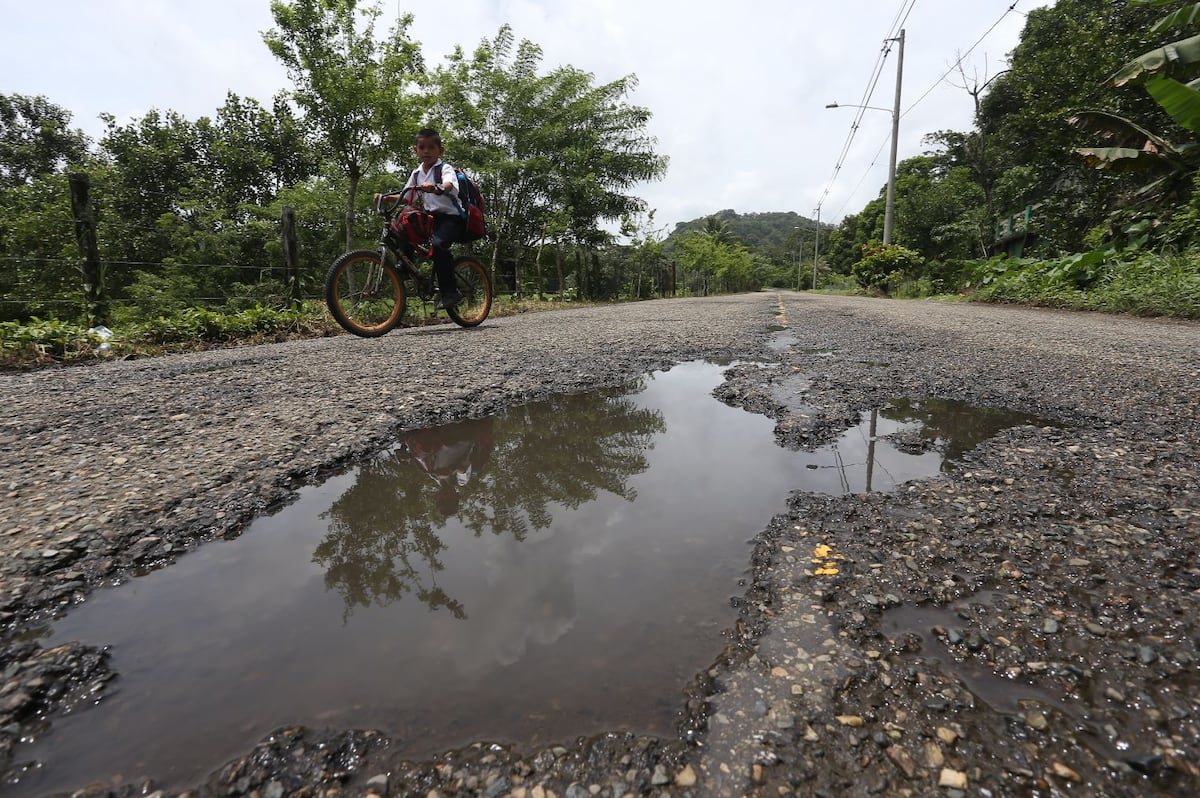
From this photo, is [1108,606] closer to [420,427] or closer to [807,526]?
[807,526]

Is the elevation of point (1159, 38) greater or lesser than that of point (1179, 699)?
greater

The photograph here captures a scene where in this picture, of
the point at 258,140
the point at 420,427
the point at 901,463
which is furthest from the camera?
the point at 258,140

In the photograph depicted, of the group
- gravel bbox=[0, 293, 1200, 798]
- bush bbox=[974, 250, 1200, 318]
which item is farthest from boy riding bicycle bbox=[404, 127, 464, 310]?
bush bbox=[974, 250, 1200, 318]

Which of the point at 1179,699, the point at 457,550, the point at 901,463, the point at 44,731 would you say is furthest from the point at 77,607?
the point at 901,463

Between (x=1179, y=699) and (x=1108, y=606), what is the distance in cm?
25

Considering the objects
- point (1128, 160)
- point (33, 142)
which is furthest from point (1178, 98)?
point (33, 142)

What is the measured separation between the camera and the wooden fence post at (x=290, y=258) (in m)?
6.50

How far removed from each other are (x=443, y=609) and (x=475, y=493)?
2.00 ft

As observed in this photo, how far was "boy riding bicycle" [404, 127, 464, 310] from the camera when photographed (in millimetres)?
4910

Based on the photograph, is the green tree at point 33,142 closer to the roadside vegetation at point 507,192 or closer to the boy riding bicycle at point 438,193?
the roadside vegetation at point 507,192

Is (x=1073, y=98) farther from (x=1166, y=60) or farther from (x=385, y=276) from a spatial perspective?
(x=385, y=276)

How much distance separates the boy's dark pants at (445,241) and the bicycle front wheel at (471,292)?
1.29 ft

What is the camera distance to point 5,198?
18.0 m

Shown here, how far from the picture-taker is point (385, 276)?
5156 mm
